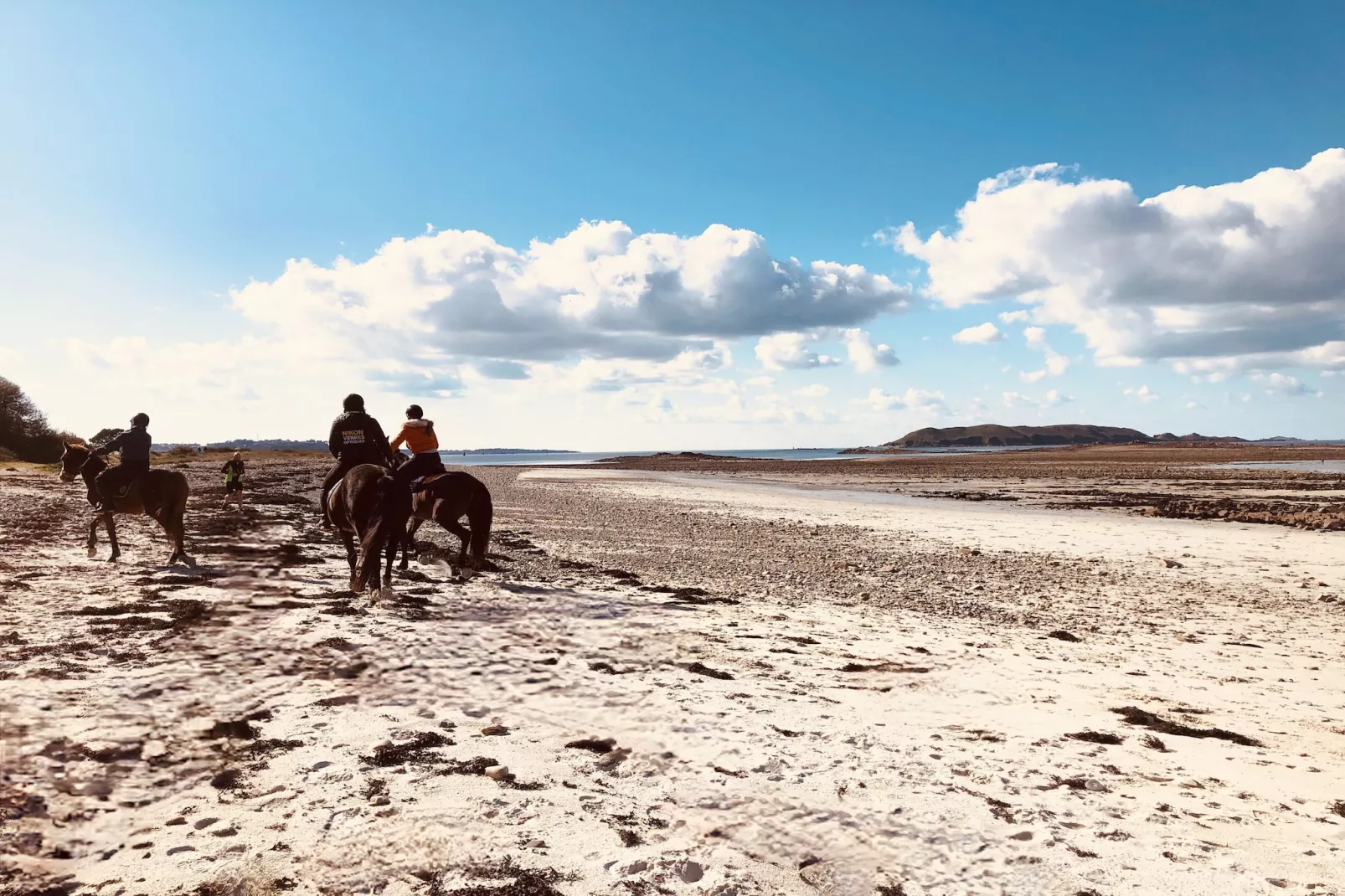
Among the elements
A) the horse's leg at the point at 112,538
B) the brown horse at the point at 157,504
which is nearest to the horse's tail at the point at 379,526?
the brown horse at the point at 157,504

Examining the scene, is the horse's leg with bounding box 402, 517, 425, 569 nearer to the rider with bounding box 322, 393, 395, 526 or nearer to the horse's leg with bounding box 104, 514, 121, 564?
the rider with bounding box 322, 393, 395, 526

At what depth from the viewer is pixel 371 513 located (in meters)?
10.8

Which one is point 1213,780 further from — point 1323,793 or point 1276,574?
point 1276,574

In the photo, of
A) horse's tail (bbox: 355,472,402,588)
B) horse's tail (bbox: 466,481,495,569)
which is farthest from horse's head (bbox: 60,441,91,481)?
horse's tail (bbox: 466,481,495,569)

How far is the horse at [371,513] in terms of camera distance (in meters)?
10.5

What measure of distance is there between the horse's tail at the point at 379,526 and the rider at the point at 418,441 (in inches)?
60.7

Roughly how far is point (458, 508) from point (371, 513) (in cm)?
225

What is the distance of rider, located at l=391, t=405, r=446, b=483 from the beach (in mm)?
2134

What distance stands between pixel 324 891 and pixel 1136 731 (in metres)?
6.98

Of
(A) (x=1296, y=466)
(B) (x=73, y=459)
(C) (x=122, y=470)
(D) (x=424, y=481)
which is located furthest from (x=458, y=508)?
(A) (x=1296, y=466)

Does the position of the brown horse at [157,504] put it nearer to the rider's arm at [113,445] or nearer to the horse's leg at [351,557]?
the rider's arm at [113,445]

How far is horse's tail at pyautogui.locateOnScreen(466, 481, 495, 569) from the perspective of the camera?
43.2ft

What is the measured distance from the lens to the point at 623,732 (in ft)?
19.9

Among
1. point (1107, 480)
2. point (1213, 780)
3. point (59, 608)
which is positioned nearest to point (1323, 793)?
point (1213, 780)
